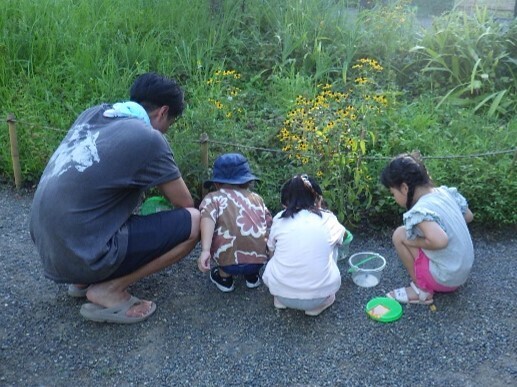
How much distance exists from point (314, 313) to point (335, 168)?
3.96 feet

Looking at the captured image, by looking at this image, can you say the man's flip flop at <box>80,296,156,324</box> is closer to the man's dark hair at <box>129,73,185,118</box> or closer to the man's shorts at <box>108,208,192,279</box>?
the man's shorts at <box>108,208,192,279</box>

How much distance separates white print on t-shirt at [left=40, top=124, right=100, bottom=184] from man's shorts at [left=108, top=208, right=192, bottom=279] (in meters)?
0.45

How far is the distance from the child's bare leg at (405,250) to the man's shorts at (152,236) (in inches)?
47.7

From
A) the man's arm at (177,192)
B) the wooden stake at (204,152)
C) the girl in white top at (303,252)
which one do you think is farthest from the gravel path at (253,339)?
the wooden stake at (204,152)

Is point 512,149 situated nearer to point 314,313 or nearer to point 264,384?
point 314,313

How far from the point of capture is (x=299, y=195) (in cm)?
364

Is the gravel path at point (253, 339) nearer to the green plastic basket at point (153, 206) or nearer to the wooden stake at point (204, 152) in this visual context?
the green plastic basket at point (153, 206)

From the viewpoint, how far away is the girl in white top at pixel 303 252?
3514 mm

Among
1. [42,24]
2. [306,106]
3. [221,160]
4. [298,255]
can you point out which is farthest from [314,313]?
[42,24]

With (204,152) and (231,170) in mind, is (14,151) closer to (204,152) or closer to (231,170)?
(204,152)

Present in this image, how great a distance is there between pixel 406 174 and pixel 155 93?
4.91 ft

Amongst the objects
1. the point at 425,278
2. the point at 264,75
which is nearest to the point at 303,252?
the point at 425,278

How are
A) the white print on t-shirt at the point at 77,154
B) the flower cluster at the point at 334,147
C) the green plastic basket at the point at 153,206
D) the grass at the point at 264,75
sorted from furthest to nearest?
the grass at the point at 264,75, the flower cluster at the point at 334,147, the green plastic basket at the point at 153,206, the white print on t-shirt at the point at 77,154

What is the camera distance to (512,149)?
4.79 meters
